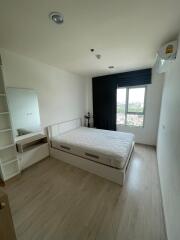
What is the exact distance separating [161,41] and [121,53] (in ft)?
2.39

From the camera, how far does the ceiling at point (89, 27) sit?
1192 mm

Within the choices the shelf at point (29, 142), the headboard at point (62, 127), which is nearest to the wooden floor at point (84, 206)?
the shelf at point (29, 142)

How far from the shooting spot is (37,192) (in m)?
1.92

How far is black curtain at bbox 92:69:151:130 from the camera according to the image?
12.1 ft

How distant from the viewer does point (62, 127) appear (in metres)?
3.69

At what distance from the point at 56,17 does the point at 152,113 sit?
141 inches

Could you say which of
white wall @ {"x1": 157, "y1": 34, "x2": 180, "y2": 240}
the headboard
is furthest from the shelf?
white wall @ {"x1": 157, "y1": 34, "x2": 180, "y2": 240}


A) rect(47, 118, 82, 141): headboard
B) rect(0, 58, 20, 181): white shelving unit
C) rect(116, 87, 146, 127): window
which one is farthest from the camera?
rect(116, 87, 146, 127): window

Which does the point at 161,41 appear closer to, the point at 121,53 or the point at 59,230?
the point at 121,53

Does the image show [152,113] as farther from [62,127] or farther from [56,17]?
[56,17]

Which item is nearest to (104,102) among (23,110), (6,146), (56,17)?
(23,110)

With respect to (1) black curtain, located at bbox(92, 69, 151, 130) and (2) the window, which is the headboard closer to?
(1) black curtain, located at bbox(92, 69, 151, 130)

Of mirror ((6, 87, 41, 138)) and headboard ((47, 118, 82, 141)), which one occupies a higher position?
mirror ((6, 87, 41, 138))

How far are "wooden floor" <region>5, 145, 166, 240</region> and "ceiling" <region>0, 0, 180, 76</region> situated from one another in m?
2.61
